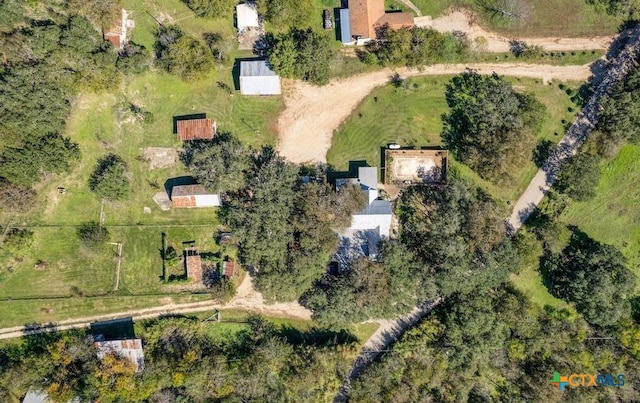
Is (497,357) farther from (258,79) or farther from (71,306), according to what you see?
(71,306)

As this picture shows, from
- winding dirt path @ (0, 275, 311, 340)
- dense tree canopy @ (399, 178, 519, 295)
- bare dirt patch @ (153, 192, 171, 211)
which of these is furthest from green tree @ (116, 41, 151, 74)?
dense tree canopy @ (399, 178, 519, 295)

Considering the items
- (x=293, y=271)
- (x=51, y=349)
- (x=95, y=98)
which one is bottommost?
(x=51, y=349)

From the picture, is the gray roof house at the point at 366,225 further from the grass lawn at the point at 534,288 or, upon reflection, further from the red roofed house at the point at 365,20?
the grass lawn at the point at 534,288

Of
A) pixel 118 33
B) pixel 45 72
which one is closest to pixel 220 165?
pixel 118 33

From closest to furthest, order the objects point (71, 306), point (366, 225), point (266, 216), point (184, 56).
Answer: point (266, 216), point (184, 56), point (366, 225), point (71, 306)

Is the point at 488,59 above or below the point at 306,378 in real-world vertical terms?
above

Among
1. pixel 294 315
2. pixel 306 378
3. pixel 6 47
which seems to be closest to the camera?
pixel 6 47

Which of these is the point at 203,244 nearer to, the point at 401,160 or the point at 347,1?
the point at 401,160

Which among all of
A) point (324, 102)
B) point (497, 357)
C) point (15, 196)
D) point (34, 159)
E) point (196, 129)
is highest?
point (324, 102)

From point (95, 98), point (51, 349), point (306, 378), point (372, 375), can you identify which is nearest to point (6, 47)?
point (95, 98)
